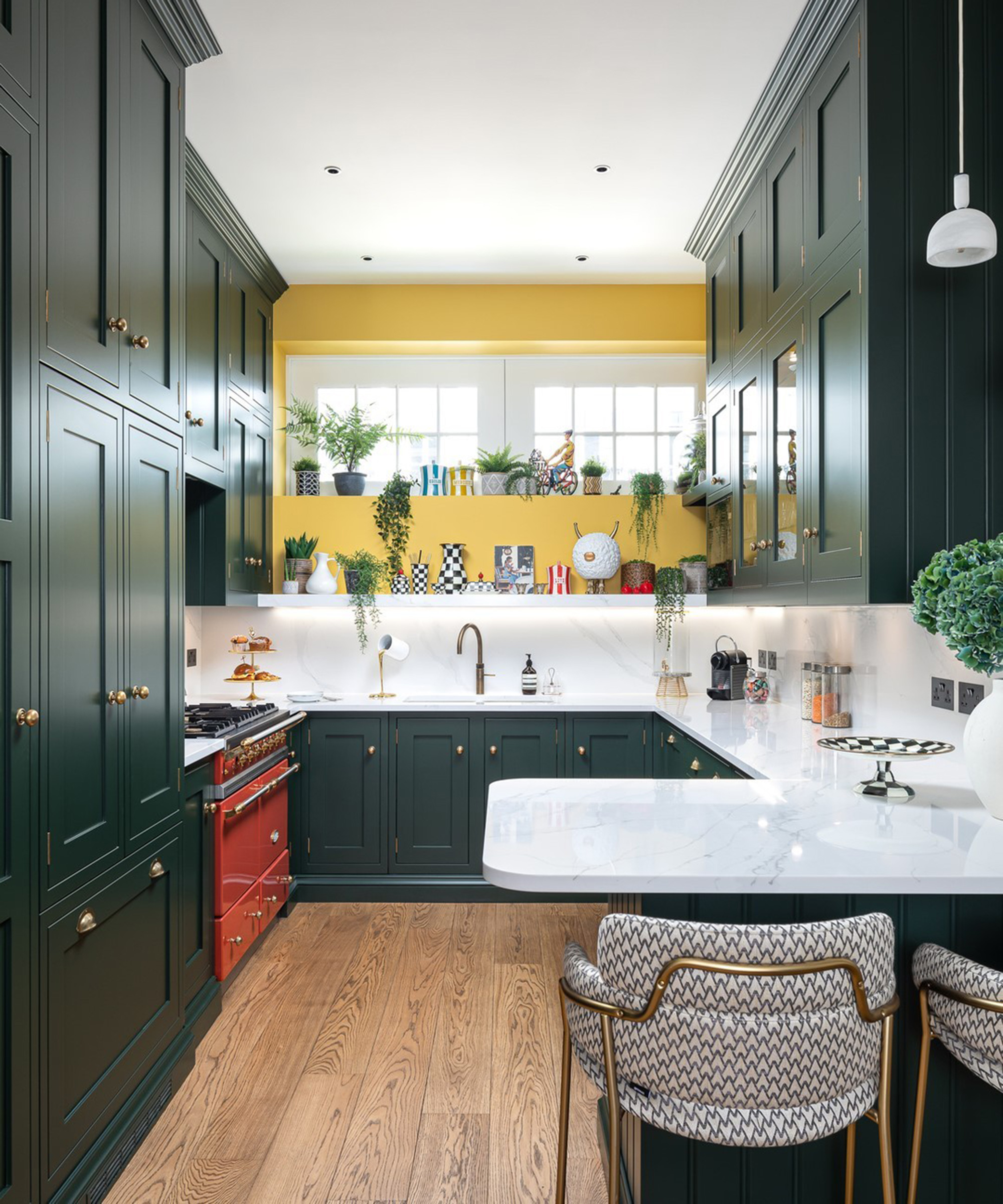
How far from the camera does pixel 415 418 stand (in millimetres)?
4645

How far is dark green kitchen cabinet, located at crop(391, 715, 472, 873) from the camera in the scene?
3.94 meters

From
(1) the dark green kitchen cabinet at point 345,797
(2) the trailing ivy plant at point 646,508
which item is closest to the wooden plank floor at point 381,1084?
(1) the dark green kitchen cabinet at point 345,797

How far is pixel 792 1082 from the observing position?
1248 mm

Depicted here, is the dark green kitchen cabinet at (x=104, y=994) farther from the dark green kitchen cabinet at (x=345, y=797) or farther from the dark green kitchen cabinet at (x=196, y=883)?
the dark green kitchen cabinet at (x=345, y=797)

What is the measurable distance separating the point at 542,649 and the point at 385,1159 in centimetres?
271

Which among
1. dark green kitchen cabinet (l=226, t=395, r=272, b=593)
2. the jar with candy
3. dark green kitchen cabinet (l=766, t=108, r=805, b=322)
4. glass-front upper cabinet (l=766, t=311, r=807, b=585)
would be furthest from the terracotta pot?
dark green kitchen cabinet (l=226, t=395, r=272, b=593)

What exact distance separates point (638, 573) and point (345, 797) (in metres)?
1.84

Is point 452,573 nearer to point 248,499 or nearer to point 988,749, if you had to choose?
point 248,499

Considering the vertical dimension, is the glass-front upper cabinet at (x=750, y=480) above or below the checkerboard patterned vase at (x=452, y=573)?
above

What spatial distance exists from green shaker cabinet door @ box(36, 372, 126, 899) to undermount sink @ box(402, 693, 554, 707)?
206 cm

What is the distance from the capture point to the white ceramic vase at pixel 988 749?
1722 mm

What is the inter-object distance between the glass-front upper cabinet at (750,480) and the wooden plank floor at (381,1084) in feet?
5.38

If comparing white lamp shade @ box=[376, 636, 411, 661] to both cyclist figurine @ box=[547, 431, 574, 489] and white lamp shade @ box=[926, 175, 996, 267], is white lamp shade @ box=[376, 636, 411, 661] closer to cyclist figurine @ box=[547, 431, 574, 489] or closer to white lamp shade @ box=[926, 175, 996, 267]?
cyclist figurine @ box=[547, 431, 574, 489]

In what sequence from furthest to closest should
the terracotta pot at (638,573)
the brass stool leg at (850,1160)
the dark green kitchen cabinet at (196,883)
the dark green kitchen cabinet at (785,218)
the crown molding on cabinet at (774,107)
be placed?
1. the terracotta pot at (638,573)
2. the dark green kitchen cabinet at (785,218)
3. the dark green kitchen cabinet at (196,883)
4. the crown molding on cabinet at (774,107)
5. the brass stool leg at (850,1160)
